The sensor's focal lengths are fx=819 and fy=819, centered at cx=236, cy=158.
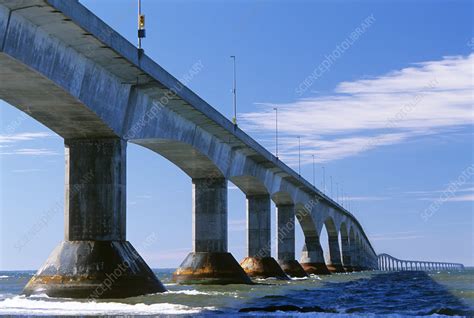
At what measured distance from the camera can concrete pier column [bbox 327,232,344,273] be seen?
4190 inches

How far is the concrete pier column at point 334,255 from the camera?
349ft

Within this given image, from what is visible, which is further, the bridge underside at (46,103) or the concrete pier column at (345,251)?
the concrete pier column at (345,251)

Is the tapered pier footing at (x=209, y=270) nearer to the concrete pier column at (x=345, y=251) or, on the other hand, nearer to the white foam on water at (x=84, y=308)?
Result: the white foam on water at (x=84, y=308)

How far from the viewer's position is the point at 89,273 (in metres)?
26.4

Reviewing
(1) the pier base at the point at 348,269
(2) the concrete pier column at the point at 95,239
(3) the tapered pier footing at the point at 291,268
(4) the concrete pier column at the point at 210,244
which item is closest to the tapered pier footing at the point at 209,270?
(4) the concrete pier column at the point at 210,244

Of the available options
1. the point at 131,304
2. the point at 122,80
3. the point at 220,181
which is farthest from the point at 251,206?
the point at 131,304

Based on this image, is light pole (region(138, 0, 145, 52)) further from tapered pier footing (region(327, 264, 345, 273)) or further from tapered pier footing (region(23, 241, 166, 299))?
tapered pier footing (region(327, 264, 345, 273))

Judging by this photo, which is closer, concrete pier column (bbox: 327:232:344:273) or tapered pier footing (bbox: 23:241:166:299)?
tapered pier footing (bbox: 23:241:166:299)

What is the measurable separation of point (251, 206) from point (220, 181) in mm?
13194

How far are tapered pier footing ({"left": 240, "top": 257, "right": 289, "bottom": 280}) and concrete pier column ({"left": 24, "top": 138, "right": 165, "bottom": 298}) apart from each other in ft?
83.1

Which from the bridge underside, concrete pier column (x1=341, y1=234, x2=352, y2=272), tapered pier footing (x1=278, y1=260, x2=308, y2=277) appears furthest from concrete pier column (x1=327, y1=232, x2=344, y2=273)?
the bridge underside

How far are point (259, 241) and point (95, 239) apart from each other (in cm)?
3035

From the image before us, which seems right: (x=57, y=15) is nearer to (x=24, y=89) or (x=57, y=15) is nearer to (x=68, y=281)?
(x=24, y=89)

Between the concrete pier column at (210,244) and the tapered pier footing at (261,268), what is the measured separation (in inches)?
390
